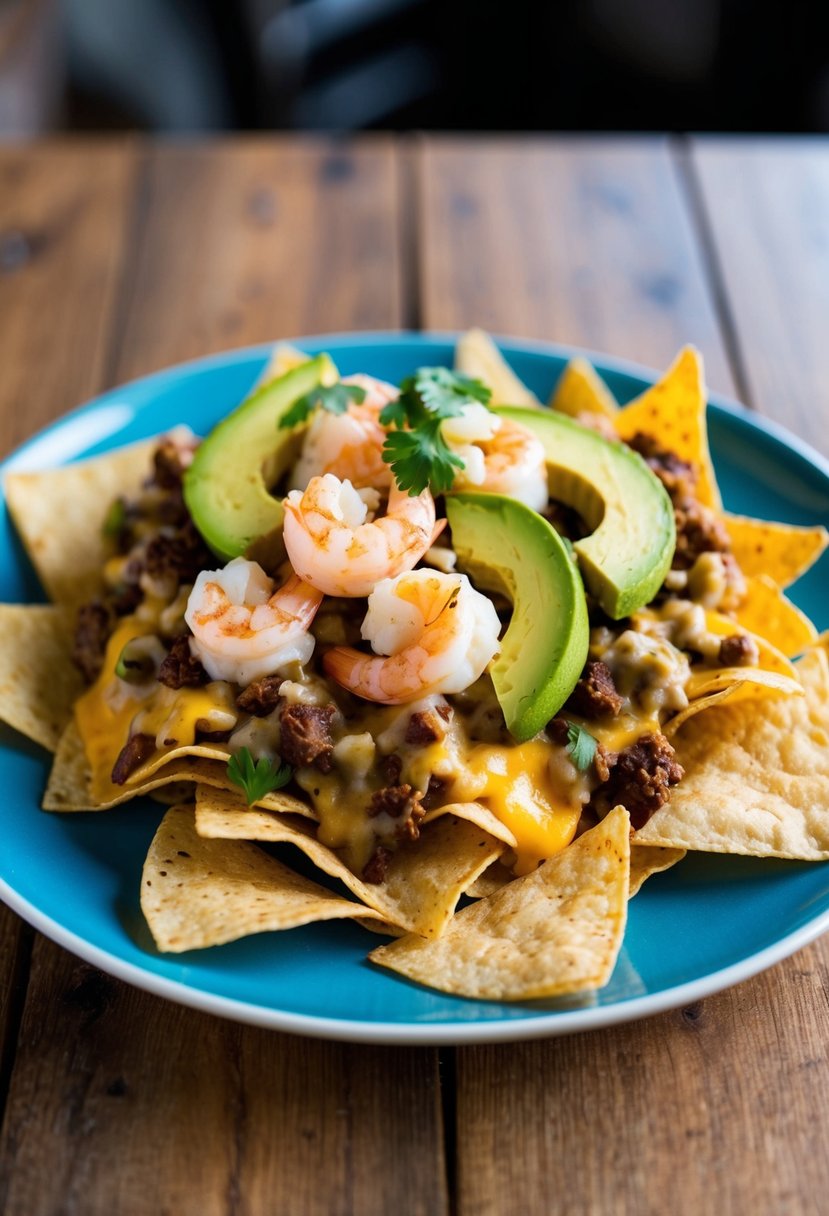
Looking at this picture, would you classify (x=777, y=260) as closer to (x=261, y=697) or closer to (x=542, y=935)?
(x=261, y=697)

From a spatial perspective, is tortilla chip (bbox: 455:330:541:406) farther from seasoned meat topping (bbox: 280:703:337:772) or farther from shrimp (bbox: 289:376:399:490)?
Result: seasoned meat topping (bbox: 280:703:337:772)

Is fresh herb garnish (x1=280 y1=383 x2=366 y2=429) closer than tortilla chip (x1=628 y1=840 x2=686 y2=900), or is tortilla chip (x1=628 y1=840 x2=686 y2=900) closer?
tortilla chip (x1=628 y1=840 x2=686 y2=900)

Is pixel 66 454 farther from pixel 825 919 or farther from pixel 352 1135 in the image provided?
pixel 825 919

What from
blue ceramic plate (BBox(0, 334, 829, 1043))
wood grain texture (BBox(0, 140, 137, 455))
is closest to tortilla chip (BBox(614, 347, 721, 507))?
blue ceramic plate (BBox(0, 334, 829, 1043))

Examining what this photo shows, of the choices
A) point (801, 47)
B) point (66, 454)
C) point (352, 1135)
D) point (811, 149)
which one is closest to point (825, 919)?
point (352, 1135)

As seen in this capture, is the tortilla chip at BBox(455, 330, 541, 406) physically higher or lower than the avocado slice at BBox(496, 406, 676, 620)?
lower

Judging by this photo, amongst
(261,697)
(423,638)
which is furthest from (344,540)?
(261,697)
